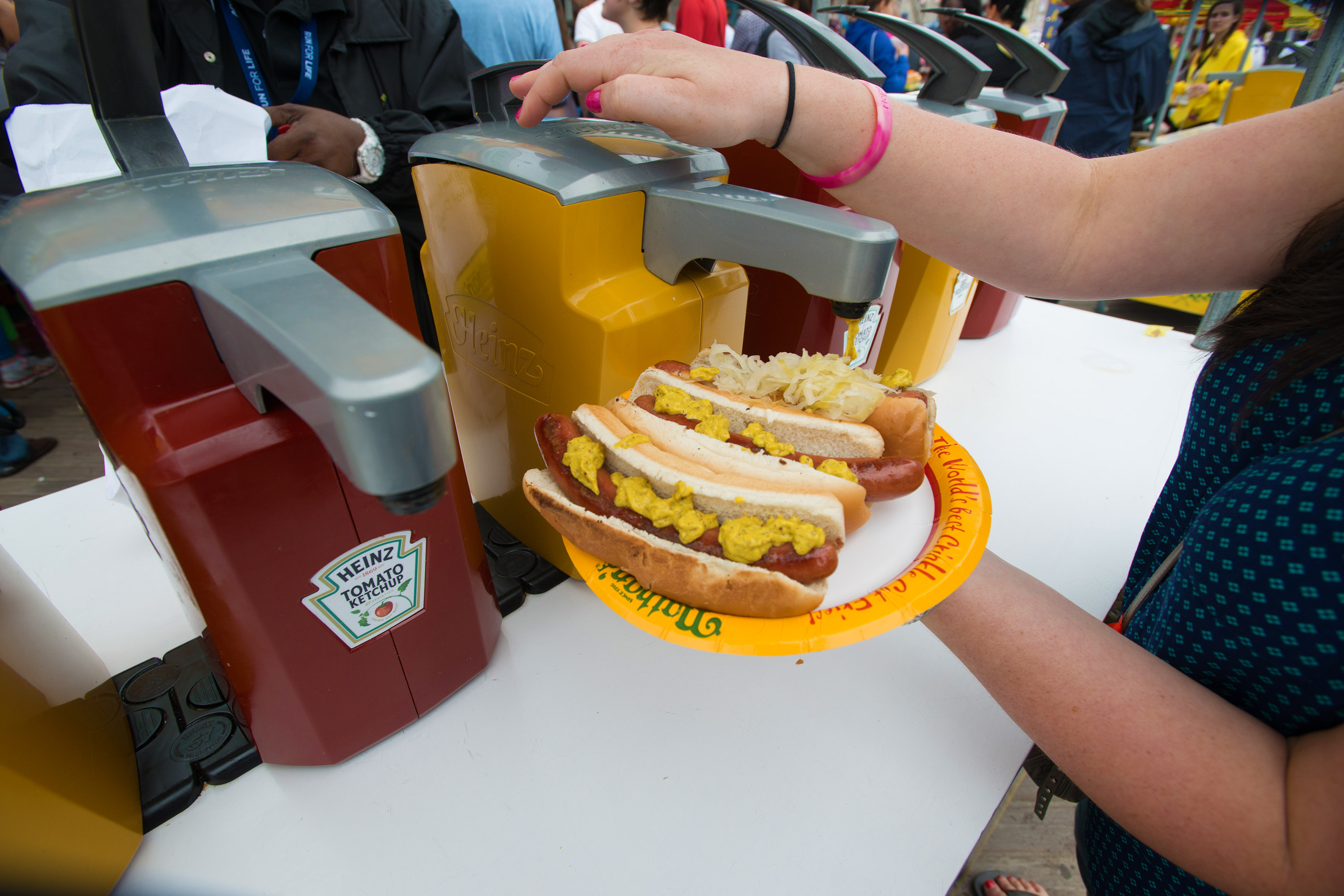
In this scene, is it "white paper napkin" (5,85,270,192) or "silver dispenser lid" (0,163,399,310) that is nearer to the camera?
"silver dispenser lid" (0,163,399,310)

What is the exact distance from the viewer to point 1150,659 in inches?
34.1

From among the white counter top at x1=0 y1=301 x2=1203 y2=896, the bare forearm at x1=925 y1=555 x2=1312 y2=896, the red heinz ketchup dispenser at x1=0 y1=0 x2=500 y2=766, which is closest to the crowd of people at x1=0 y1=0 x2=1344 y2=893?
the bare forearm at x1=925 y1=555 x2=1312 y2=896

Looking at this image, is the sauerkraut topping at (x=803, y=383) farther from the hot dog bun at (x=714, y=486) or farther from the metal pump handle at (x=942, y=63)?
the metal pump handle at (x=942, y=63)

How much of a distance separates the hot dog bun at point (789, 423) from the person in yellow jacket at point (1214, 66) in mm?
8528

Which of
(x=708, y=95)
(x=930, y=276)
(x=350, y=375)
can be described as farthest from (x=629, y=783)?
(x=930, y=276)

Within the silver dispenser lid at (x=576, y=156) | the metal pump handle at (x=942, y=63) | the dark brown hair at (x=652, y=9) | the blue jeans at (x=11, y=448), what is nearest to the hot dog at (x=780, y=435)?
the silver dispenser lid at (x=576, y=156)

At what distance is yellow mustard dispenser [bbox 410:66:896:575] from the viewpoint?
94 cm

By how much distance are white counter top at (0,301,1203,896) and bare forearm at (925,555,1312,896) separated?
0.24 metres

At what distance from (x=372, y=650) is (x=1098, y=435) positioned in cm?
226

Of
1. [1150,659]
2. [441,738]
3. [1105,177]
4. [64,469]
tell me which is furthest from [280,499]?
[64,469]

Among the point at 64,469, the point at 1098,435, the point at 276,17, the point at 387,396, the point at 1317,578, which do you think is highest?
the point at 276,17

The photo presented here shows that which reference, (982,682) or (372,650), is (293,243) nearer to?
(372,650)

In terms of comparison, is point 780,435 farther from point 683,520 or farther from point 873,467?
point 683,520

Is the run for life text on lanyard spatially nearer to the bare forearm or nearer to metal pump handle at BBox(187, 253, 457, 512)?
metal pump handle at BBox(187, 253, 457, 512)
